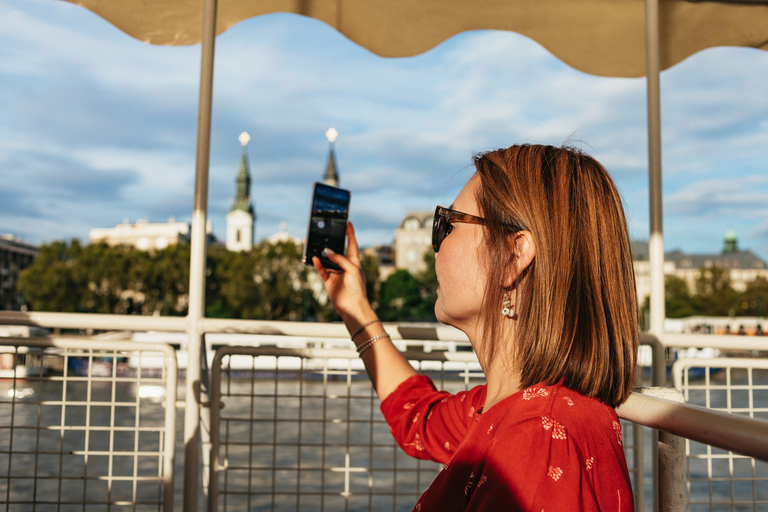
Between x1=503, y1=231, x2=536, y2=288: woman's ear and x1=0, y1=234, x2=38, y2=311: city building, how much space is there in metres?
65.9

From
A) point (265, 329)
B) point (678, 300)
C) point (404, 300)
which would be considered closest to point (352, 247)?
point (265, 329)

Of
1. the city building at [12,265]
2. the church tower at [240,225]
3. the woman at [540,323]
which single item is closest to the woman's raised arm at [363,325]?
the woman at [540,323]

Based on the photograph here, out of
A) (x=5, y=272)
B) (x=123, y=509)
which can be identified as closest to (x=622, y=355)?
(x=123, y=509)

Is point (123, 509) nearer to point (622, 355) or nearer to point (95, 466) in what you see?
point (622, 355)

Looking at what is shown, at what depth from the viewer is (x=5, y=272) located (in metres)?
66.8

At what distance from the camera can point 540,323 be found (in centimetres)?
90

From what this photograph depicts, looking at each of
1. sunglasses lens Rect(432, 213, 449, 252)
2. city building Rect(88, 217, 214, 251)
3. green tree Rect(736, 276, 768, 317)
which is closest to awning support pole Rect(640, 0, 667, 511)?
sunglasses lens Rect(432, 213, 449, 252)

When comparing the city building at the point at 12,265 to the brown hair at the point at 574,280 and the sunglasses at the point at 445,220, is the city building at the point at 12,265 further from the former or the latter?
the brown hair at the point at 574,280

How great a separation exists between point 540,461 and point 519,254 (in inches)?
13.4

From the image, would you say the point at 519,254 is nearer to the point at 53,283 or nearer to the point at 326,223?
the point at 326,223

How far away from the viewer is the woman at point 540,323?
0.72 metres

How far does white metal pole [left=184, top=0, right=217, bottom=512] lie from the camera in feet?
5.88

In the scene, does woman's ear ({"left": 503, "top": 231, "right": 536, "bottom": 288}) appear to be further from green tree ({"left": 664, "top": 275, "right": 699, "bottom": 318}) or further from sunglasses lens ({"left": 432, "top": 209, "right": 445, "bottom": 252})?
green tree ({"left": 664, "top": 275, "right": 699, "bottom": 318})

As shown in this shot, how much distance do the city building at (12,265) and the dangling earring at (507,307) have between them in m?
65.8
